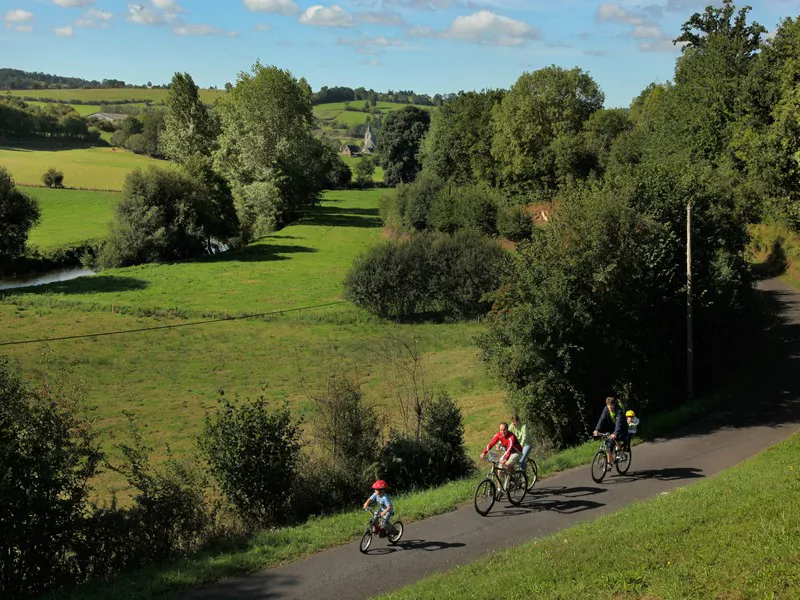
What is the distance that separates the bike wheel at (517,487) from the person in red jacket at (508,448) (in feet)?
1.03

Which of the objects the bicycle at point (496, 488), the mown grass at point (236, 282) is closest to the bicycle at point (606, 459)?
the bicycle at point (496, 488)

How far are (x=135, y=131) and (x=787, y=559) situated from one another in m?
160

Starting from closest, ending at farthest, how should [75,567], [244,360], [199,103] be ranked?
[75,567] < [244,360] < [199,103]

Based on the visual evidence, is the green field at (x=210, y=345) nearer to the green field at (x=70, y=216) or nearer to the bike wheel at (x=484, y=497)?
the bike wheel at (x=484, y=497)

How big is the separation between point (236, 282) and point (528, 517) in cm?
4501

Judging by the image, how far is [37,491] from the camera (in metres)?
11.3

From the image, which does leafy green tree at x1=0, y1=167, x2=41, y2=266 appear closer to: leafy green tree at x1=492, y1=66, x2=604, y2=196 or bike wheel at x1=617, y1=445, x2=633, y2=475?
leafy green tree at x1=492, y1=66, x2=604, y2=196

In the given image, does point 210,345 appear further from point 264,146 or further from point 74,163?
point 74,163

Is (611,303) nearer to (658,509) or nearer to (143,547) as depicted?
(658,509)

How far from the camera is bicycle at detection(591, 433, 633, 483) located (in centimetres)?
1552

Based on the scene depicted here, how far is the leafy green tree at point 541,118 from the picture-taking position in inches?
2516

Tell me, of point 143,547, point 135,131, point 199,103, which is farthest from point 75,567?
point 135,131

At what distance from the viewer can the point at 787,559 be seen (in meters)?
8.41

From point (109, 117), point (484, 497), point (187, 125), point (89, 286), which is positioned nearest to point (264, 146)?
point (187, 125)
